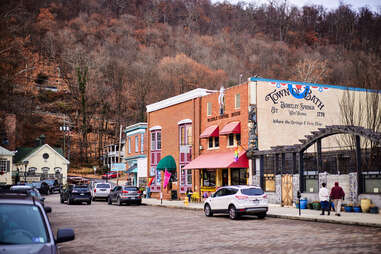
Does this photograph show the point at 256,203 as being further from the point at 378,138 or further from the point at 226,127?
the point at 226,127

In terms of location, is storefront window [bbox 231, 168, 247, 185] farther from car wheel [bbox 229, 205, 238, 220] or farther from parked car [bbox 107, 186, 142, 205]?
car wheel [bbox 229, 205, 238, 220]

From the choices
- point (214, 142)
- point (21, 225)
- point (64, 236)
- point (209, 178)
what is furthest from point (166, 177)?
point (21, 225)

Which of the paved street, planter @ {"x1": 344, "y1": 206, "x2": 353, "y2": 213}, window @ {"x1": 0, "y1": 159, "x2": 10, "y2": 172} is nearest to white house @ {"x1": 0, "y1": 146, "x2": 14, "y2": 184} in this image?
window @ {"x1": 0, "y1": 159, "x2": 10, "y2": 172}

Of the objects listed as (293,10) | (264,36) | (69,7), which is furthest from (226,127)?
(69,7)

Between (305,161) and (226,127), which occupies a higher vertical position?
(226,127)

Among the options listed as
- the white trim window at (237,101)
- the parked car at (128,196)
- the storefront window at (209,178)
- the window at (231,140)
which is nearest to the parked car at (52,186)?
the parked car at (128,196)

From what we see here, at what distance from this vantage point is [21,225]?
5.79 meters

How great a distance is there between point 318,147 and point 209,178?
12032mm

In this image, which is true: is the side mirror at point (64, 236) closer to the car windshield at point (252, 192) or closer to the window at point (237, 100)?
the car windshield at point (252, 192)

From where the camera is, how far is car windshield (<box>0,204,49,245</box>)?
5531 millimetres

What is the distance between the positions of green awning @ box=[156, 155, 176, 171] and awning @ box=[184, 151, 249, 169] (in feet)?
11.5

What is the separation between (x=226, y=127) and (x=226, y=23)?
91519 mm

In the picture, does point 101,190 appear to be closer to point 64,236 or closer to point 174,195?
point 174,195

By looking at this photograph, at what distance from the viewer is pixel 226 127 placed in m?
31.9
